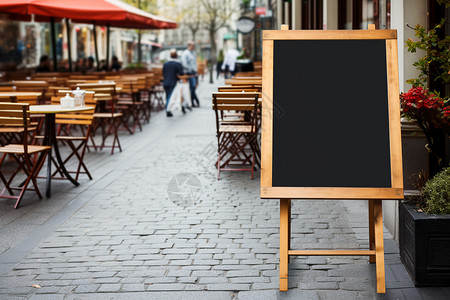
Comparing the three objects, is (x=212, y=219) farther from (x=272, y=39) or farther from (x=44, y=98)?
(x=44, y=98)

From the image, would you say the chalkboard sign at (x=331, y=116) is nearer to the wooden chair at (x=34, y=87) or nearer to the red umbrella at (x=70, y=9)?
the wooden chair at (x=34, y=87)

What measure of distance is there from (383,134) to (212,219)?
2.52 metres

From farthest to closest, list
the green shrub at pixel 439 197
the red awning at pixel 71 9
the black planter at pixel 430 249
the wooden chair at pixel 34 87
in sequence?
1. the red awning at pixel 71 9
2. the wooden chair at pixel 34 87
3. the green shrub at pixel 439 197
4. the black planter at pixel 430 249

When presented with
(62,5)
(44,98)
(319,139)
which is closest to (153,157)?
(44,98)

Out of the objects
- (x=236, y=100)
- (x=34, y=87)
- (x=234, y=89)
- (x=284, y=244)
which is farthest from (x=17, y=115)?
(x=34, y=87)

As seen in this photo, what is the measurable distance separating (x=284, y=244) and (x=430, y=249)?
1.01m

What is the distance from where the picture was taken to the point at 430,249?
4.36 metres

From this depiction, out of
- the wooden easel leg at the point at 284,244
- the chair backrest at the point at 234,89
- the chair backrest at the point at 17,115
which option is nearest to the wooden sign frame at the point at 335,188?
the wooden easel leg at the point at 284,244

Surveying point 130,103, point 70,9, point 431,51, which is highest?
point 70,9

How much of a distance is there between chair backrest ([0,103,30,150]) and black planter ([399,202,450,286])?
4.30 metres

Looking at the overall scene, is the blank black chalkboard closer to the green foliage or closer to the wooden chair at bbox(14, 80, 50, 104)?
the green foliage

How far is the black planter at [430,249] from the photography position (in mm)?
4324

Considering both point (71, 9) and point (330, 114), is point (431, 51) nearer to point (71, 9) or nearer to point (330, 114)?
point (330, 114)

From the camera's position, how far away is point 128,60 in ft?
170
